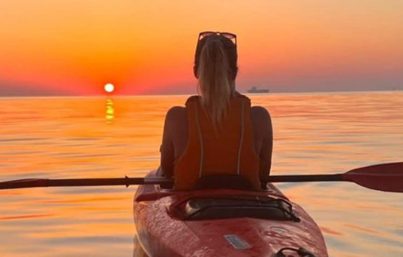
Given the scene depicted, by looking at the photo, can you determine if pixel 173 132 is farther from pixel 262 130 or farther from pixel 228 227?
pixel 228 227

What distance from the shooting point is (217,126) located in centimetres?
530

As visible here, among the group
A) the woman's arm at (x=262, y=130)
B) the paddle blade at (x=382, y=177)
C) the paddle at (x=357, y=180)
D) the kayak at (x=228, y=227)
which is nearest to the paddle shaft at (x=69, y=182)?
the paddle at (x=357, y=180)

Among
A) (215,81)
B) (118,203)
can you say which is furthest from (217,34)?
(118,203)

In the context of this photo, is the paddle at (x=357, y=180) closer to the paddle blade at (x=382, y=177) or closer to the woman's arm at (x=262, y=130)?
the paddle blade at (x=382, y=177)

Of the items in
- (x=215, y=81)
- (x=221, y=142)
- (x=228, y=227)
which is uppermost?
(x=215, y=81)

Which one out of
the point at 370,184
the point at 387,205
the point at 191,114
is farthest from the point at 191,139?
the point at 387,205

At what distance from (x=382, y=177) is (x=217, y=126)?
7.11 feet

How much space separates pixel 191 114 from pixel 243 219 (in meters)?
1.04

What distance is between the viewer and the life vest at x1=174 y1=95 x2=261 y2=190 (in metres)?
5.29

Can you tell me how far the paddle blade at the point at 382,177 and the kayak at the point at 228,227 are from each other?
156cm

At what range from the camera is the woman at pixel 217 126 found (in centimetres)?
529

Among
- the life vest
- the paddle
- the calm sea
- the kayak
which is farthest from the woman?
the calm sea

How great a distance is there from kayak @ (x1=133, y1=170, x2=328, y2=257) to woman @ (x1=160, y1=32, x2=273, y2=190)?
0.61ft

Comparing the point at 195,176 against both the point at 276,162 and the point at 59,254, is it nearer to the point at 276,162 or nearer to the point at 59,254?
the point at 59,254
